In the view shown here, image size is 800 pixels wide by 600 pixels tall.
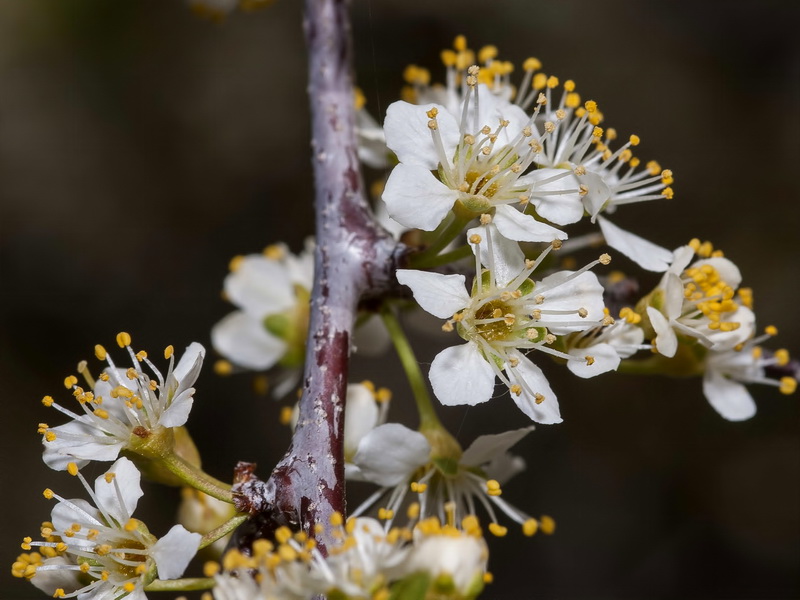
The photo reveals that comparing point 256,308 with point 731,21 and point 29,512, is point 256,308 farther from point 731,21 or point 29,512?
point 731,21

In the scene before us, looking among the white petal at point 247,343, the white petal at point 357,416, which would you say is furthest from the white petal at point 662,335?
the white petal at point 247,343

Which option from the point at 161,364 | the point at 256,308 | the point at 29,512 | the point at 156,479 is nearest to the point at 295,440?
the point at 156,479

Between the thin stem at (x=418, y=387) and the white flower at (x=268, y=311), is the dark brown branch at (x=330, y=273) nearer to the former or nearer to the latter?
the thin stem at (x=418, y=387)

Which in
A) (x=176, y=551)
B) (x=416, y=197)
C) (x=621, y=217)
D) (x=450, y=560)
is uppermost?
(x=621, y=217)

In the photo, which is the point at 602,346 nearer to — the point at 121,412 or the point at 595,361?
the point at 595,361

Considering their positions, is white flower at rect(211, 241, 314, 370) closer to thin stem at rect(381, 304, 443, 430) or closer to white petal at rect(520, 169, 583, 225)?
thin stem at rect(381, 304, 443, 430)

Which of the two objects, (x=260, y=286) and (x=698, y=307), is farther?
(x=260, y=286)

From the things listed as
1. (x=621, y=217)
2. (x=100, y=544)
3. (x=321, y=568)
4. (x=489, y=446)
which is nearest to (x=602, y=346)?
(x=489, y=446)
